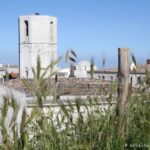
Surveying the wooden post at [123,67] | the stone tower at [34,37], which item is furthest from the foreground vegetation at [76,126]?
the stone tower at [34,37]

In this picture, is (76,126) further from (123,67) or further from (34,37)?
(34,37)

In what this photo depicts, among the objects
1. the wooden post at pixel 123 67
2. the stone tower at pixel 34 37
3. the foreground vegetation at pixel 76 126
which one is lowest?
the foreground vegetation at pixel 76 126

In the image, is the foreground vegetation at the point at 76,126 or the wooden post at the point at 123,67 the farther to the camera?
the wooden post at the point at 123,67

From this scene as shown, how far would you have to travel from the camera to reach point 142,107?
9.21ft

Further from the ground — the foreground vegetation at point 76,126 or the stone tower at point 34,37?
the stone tower at point 34,37

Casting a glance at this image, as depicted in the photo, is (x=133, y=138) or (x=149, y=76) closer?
(x=133, y=138)

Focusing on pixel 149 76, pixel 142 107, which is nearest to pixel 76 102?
pixel 142 107

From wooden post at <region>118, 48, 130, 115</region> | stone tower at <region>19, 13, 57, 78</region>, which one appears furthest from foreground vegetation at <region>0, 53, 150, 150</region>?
stone tower at <region>19, 13, 57, 78</region>

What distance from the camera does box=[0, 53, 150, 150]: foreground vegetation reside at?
6.68 ft

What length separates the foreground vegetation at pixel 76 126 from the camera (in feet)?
6.68

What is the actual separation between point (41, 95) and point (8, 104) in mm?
208

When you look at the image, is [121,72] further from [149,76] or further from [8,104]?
[8,104]

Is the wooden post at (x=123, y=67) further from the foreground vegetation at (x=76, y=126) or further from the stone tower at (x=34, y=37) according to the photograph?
the stone tower at (x=34, y=37)

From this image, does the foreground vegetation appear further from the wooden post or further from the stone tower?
the stone tower
